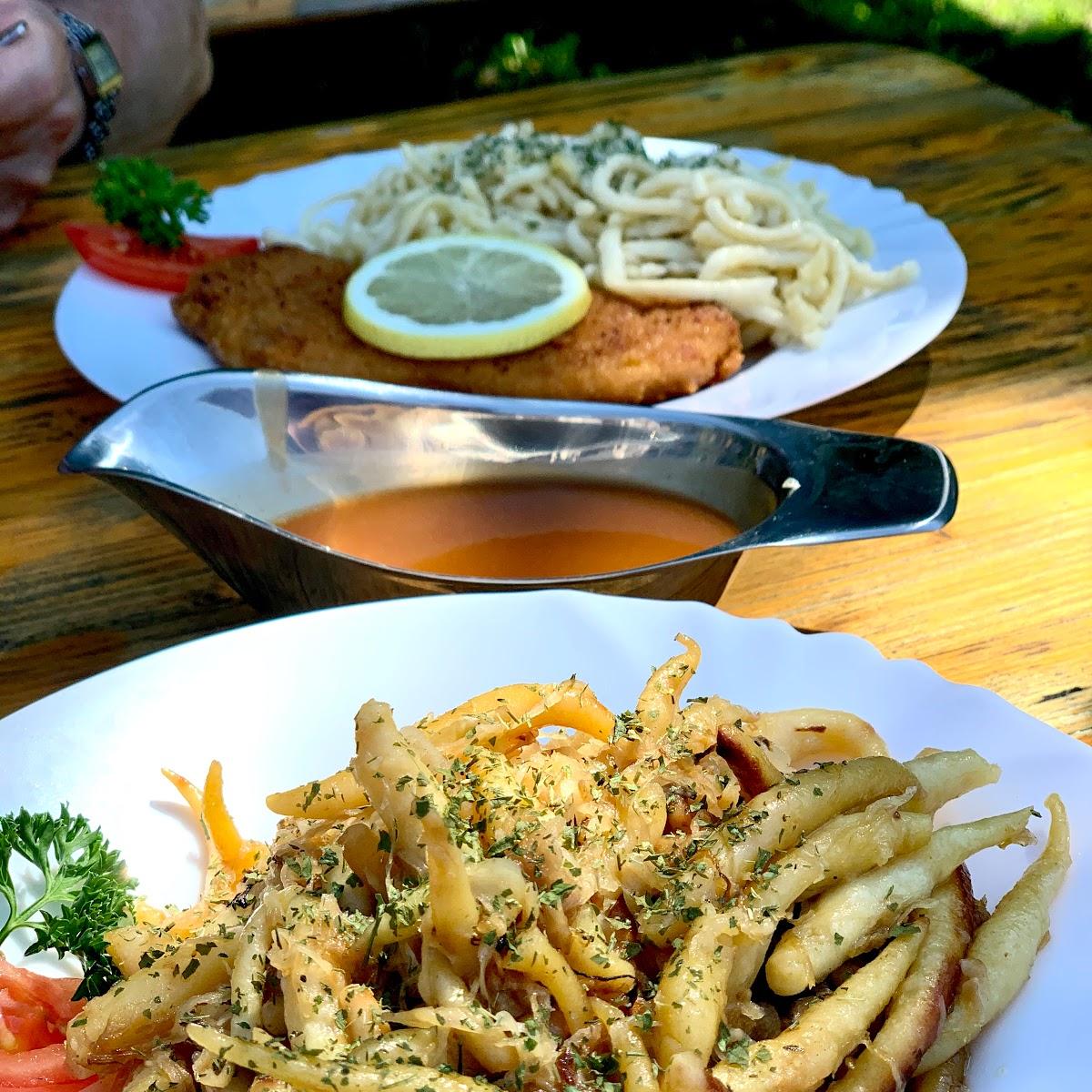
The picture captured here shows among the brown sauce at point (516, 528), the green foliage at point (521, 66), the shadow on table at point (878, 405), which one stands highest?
the brown sauce at point (516, 528)

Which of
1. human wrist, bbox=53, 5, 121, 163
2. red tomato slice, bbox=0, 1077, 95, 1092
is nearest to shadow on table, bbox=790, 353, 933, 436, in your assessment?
red tomato slice, bbox=0, 1077, 95, 1092

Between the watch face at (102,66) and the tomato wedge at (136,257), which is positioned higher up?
the watch face at (102,66)

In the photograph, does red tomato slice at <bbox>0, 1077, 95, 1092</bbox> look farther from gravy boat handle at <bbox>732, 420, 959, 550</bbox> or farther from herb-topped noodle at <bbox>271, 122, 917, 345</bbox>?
herb-topped noodle at <bbox>271, 122, 917, 345</bbox>

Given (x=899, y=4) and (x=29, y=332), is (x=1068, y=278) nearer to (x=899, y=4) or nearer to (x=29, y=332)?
(x=29, y=332)

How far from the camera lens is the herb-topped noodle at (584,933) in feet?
2.67

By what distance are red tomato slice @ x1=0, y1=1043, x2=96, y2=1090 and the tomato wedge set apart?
5.33ft

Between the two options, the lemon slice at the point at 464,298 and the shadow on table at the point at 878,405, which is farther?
the lemon slice at the point at 464,298

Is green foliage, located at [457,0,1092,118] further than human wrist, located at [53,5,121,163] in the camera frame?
Yes

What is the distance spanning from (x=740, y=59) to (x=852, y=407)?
1.72 m

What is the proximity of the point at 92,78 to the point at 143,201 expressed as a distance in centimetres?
100

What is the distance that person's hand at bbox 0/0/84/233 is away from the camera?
9.02 feet

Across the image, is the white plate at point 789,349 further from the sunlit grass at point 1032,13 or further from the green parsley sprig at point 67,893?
the sunlit grass at point 1032,13

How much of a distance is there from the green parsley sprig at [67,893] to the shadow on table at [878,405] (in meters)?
1.26

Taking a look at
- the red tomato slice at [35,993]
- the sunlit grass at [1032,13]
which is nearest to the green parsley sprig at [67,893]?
the red tomato slice at [35,993]
